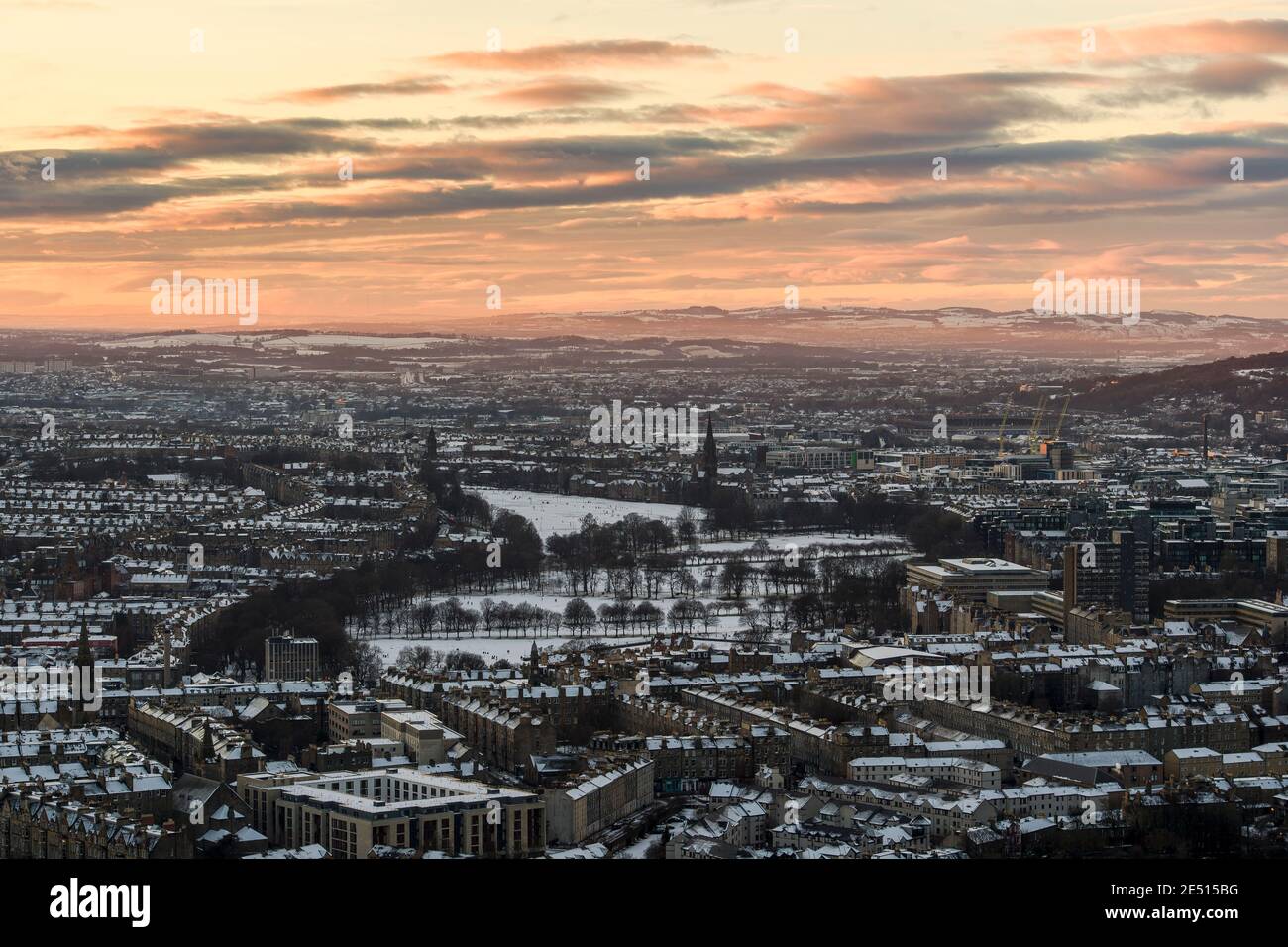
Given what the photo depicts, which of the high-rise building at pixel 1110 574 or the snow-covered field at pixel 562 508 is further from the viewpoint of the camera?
the snow-covered field at pixel 562 508

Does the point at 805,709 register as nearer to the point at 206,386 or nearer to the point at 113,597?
the point at 113,597

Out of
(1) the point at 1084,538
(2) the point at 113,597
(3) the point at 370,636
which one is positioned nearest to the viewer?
(3) the point at 370,636

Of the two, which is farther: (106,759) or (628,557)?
(628,557)

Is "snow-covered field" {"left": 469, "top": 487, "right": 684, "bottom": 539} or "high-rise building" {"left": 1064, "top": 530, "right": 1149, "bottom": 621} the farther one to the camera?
"snow-covered field" {"left": 469, "top": 487, "right": 684, "bottom": 539}

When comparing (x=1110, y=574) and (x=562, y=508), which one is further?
(x=562, y=508)

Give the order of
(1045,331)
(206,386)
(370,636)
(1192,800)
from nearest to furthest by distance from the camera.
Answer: (1192,800) → (370,636) → (206,386) → (1045,331)

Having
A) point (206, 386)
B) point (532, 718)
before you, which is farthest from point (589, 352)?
point (532, 718)
